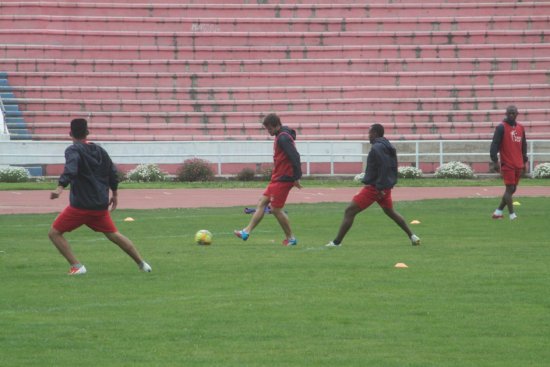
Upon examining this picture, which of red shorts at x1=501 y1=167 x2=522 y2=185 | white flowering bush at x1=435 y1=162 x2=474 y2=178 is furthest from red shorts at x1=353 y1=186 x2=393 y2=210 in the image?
white flowering bush at x1=435 y1=162 x2=474 y2=178

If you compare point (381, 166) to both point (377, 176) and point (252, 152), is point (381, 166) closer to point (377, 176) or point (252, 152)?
point (377, 176)

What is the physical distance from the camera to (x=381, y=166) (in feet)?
38.2

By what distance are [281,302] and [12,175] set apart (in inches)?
848

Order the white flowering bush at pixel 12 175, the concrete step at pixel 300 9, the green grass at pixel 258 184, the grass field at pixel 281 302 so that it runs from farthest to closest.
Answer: the concrete step at pixel 300 9, the white flowering bush at pixel 12 175, the green grass at pixel 258 184, the grass field at pixel 281 302

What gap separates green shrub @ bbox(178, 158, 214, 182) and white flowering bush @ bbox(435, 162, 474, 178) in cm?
738

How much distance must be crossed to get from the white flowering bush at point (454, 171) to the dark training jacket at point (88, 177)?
70.6ft

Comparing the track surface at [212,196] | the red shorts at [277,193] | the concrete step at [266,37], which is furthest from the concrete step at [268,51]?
the red shorts at [277,193]

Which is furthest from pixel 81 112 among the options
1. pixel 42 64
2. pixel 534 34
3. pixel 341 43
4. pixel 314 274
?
pixel 314 274

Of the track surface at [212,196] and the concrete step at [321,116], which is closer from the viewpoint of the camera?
the track surface at [212,196]

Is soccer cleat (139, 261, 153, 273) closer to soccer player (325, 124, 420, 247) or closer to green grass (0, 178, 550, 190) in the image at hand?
soccer player (325, 124, 420, 247)

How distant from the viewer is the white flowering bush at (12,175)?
2773cm

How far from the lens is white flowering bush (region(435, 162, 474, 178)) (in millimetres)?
29531

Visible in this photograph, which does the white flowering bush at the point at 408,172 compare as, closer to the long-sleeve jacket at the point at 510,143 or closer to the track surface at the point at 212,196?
the track surface at the point at 212,196

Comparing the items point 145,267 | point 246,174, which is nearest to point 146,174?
point 246,174
